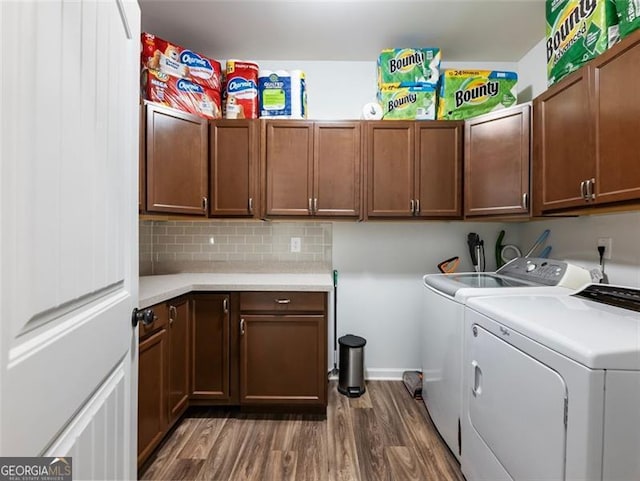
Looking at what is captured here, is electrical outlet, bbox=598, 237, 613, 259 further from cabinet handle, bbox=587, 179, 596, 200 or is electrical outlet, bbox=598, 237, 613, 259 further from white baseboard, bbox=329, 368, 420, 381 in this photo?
white baseboard, bbox=329, 368, 420, 381

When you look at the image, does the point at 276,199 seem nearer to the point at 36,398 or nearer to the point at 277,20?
the point at 277,20

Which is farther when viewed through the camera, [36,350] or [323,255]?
[323,255]

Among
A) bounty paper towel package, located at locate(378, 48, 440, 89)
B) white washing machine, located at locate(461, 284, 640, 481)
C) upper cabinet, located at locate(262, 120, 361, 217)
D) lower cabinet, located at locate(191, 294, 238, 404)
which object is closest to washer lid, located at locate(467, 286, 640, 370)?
white washing machine, located at locate(461, 284, 640, 481)

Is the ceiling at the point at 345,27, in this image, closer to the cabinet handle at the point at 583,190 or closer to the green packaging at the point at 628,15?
the green packaging at the point at 628,15

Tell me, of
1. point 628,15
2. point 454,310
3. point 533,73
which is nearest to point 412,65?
point 533,73

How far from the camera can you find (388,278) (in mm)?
2482

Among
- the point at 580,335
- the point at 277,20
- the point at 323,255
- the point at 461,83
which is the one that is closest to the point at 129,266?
the point at 580,335

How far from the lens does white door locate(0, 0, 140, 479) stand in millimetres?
459

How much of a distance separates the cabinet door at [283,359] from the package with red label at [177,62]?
175cm

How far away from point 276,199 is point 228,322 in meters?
0.94

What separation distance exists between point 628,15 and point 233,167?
2218mm

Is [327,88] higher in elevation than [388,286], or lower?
higher

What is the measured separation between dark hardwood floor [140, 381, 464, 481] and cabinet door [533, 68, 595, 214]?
159 cm

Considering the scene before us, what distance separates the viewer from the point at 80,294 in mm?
646
